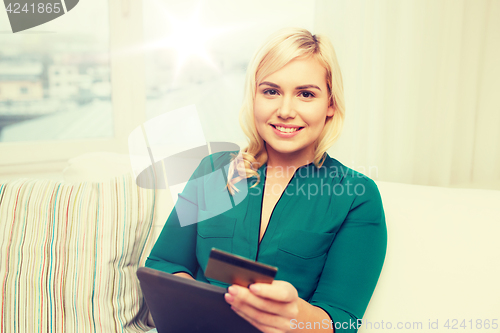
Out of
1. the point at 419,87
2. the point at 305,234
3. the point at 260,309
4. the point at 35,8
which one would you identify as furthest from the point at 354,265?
the point at 35,8

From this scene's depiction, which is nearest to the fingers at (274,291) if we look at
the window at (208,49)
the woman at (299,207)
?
the woman at (299,207)

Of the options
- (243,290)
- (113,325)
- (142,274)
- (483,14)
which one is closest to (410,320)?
(243,290)

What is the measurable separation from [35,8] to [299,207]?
1455mm

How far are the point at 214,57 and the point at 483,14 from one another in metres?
1.23

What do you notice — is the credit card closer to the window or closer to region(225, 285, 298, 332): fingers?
region(225, 285, 298, 332): fingers

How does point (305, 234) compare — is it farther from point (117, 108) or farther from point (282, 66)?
point (117, 108)

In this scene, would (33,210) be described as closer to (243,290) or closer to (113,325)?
(113,325)

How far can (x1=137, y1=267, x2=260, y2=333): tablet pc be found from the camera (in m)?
0.58

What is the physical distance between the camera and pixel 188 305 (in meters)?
0.61

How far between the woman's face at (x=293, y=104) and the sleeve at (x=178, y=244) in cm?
26

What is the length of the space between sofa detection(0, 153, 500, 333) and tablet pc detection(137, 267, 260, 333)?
0.74 ft

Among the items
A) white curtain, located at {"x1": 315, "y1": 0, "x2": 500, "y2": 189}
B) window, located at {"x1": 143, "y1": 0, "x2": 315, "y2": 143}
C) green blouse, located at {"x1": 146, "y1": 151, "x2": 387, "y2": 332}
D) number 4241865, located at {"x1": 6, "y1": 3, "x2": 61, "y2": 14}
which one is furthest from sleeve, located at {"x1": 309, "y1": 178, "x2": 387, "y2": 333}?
number 4241865, located at {"x1": 6, "y1": 3, "x2": 61, "y2": 14}

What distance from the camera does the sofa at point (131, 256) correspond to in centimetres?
77

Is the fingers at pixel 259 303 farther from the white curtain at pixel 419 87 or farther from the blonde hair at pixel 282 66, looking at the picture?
the white curtain at pixel 419 87
